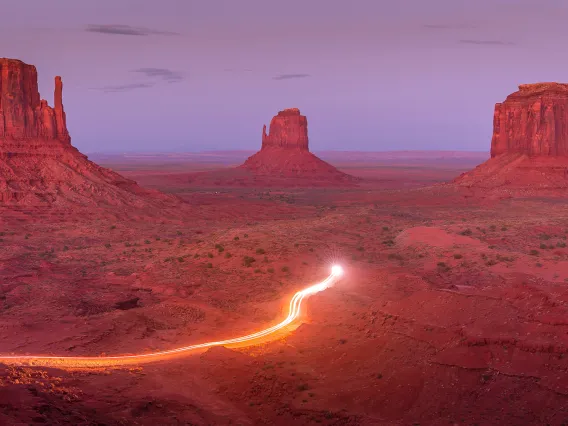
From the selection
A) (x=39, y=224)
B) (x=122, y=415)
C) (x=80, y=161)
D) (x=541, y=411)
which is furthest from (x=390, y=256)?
(x=80, y=161)

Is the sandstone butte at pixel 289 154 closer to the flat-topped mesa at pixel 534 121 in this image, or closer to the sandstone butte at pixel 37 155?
the flat-topped mesa at pixel 534 121

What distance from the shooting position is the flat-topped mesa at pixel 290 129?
12056cm

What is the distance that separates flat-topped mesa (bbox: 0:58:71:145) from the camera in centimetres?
5031

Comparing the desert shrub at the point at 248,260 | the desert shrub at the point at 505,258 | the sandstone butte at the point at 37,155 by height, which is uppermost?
the sandstone butte at the point at 37,155

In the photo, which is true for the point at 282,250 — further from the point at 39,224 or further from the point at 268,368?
the point at 39,224

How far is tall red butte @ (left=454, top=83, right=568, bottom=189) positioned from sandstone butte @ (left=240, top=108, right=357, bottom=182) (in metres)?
40.7

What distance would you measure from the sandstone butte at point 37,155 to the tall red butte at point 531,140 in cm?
4705

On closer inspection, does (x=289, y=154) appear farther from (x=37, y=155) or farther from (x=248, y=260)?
(x=248, y=260)

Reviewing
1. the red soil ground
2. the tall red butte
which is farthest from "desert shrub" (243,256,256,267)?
the tall red butte

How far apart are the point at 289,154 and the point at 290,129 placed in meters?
5.44

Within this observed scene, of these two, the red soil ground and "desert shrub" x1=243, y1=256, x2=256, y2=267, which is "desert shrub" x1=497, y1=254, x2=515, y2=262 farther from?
"desert shrub" x1=243, y1=256, x2=256, y2=267

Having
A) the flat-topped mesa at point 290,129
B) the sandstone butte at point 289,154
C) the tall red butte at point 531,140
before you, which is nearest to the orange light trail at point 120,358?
the tall red butte at point 531,140

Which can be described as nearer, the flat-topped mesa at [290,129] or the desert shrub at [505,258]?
the desert shrub at [505,258]

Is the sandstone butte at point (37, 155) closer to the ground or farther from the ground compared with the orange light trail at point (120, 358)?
farther from the ground
